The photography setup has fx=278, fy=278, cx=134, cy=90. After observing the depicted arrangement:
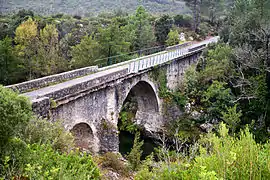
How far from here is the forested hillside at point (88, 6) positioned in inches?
2539

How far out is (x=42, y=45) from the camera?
33219 mm

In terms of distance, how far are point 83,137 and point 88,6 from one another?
66.7m

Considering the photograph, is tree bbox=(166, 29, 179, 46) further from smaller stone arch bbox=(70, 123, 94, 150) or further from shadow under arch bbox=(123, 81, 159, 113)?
smaller stone arch bbox=(70, 123, 94, 150)

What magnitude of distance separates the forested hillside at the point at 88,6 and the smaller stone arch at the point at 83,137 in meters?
50.9

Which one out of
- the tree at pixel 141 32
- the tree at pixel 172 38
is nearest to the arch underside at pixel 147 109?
the tree at pixel 141 32

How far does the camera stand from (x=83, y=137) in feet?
57.8

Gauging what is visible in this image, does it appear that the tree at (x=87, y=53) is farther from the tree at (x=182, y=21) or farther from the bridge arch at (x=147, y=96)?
the tree at (x=182, y=21)

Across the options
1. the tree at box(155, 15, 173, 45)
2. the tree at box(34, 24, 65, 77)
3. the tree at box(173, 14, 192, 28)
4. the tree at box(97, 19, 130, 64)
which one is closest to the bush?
the tree at box(97, 19, 130, 64)

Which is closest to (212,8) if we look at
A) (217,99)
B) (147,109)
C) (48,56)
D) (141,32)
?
(141,32)

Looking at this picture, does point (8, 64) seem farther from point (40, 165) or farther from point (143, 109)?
point (40, 165)

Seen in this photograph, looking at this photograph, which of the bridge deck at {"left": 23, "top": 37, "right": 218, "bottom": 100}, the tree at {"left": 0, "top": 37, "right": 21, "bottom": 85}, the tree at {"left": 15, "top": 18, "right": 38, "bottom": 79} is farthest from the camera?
the tree at {"left": 15, "top": 18, "right": 38, "bottom": 79}

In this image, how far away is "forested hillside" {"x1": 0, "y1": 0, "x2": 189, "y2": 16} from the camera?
64.5 m

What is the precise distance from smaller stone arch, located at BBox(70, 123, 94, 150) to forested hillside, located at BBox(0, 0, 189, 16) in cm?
5086

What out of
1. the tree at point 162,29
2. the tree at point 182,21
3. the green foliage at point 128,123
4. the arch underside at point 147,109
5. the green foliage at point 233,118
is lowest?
the green foliage at point 128,123
